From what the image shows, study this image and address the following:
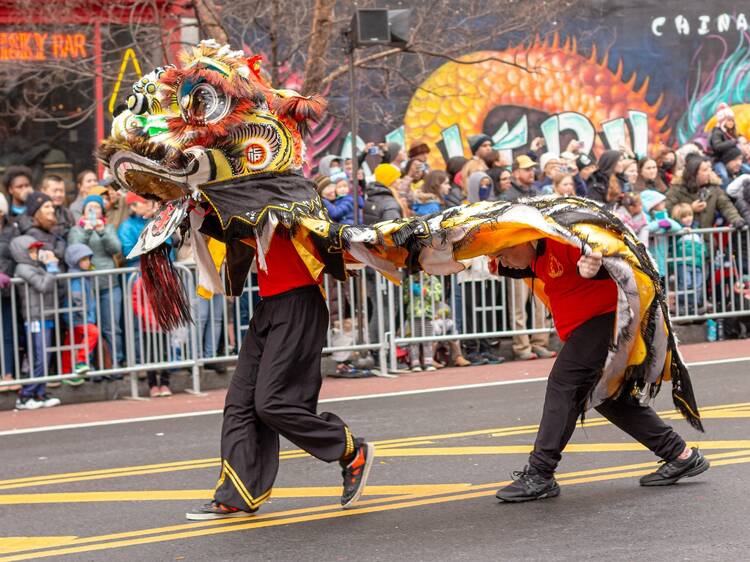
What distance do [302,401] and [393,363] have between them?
19.3 feet

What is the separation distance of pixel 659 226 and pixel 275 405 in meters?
7.83

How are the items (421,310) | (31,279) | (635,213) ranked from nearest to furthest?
(31,279) → (421,310) → (635,213)

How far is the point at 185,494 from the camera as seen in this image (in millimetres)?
7844

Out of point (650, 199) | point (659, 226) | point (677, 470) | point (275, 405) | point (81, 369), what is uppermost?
point (650, 199)

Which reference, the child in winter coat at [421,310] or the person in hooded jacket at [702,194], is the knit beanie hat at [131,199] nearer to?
the child in winter coat at [421,310]

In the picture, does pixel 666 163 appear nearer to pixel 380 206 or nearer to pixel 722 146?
pixel 722 146

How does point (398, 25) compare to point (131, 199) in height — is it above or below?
above

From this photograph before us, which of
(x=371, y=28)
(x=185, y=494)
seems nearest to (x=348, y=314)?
(x=371, y=28)

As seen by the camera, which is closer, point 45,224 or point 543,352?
point 45,224

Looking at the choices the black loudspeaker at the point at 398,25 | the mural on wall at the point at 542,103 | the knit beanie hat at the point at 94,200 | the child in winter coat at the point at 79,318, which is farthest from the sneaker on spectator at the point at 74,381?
the mural on wall at the point at 542,103

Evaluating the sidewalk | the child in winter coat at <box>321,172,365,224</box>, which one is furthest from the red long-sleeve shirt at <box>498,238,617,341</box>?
the child in winter coat at <box>321,172,365,224</box>

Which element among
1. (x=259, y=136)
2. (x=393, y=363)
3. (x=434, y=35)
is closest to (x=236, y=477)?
(x=259, y=136)

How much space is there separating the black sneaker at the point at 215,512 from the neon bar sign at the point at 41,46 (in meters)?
9.07

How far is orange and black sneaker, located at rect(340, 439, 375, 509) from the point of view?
283 inches
